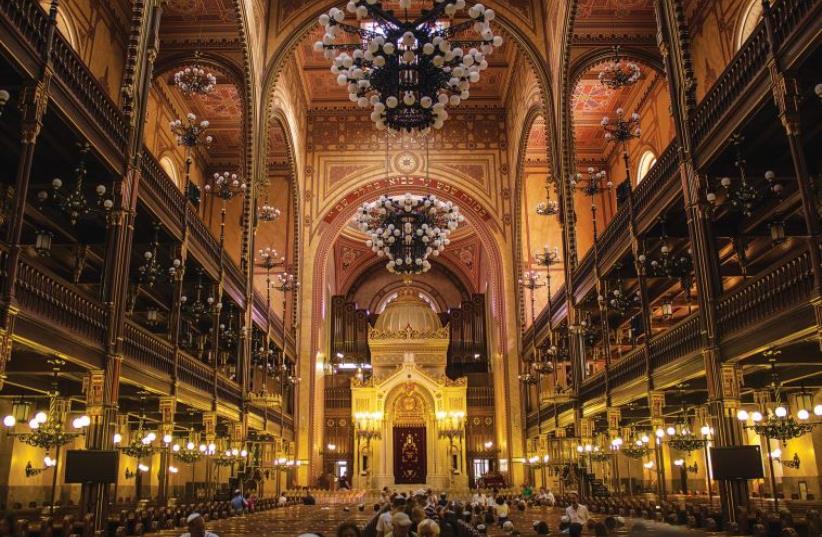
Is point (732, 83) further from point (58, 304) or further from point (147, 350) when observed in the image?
point (147, 350)

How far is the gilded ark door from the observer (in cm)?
3444

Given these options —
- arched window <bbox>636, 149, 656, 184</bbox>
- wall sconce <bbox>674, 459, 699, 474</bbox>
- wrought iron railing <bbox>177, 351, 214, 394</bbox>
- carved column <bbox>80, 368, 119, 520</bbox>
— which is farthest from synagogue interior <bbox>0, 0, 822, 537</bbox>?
arched window <bbox>636, 149, 656, 184</bbox>

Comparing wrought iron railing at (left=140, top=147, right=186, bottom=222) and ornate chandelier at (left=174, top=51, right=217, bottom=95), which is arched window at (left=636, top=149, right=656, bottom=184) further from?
wrought iron railing at (left=140, top=147, right=186, bottom=222)

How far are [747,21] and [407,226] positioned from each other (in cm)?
1067

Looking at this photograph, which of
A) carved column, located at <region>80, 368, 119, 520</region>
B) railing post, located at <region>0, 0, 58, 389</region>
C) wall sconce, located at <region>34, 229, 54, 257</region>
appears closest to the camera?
railing post, located at <region>0, 0, 58, 389</region>

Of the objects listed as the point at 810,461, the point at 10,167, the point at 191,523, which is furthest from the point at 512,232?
the point at 191,523

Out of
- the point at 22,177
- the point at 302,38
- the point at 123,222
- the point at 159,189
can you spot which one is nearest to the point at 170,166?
the point at 302,38

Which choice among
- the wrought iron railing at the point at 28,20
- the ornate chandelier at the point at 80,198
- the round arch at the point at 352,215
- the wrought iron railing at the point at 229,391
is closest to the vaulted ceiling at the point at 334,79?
the round arch at the point at 352,215

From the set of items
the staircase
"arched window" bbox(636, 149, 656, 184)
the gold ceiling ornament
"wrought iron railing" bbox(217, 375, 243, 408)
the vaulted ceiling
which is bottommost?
the staircase

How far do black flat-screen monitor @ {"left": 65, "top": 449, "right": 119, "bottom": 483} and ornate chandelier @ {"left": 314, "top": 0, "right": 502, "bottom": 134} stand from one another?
803cm

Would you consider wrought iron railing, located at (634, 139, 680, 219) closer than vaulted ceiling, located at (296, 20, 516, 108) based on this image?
Yes

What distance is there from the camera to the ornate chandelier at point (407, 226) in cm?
1995

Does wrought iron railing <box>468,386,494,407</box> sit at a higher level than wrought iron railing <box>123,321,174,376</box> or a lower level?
higher

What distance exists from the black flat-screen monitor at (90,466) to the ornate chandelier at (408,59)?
8.03 m
